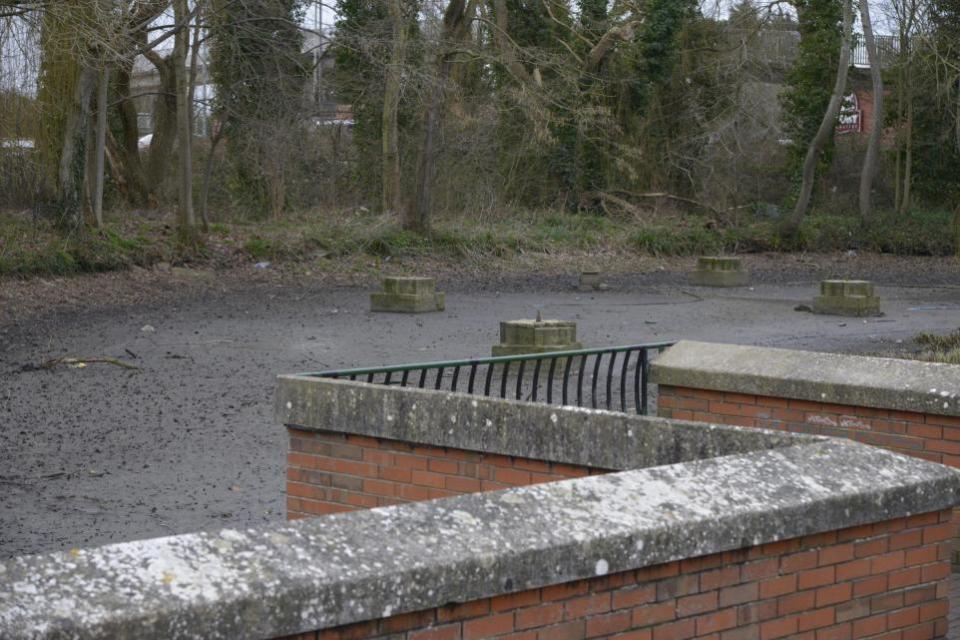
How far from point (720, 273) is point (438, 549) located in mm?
24578

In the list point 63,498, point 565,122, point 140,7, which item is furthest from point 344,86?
point 63,498

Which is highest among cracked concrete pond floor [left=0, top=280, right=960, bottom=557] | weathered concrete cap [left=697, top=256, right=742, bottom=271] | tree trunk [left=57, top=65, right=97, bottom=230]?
tree trunk [left=57, top=65, right=97, bottom=230]

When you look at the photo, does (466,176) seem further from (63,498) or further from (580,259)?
(63,498)

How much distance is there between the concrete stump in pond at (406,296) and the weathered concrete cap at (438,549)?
55.6 ft

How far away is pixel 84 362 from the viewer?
583 inches

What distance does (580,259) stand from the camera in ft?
101

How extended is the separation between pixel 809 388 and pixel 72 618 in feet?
14.0

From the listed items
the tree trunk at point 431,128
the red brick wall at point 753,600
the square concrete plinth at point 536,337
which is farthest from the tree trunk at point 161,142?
the red brick wall at point 753,600

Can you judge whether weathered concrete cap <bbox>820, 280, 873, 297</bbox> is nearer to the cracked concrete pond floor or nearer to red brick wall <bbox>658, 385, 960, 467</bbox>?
the cracked concrete pond floor

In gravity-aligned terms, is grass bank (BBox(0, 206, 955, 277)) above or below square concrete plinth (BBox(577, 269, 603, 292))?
above

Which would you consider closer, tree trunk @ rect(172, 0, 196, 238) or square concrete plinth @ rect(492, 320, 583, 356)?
square concrete plinth @ rect(492, 320, 583, 356)

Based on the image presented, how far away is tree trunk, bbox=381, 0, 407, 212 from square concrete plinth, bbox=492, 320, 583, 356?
1164 cm

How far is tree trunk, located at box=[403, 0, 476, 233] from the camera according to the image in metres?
28.8

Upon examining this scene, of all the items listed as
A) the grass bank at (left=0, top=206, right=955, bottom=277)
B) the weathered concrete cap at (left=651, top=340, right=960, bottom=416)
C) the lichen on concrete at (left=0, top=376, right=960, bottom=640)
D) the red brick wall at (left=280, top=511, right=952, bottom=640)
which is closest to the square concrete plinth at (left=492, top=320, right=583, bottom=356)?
the weathered concrete cap at (left=651, top=340, right=960, bottom=416)
